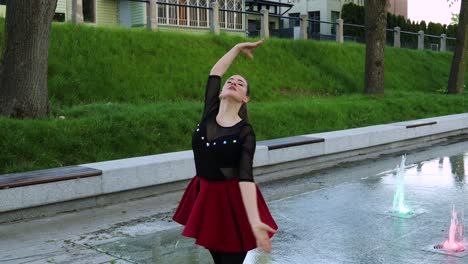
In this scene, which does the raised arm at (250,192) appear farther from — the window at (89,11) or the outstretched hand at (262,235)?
the window at (89,11)

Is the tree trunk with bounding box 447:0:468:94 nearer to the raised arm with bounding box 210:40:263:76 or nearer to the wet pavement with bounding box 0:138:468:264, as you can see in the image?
the wet pavement with bounding box 0:138:468:264

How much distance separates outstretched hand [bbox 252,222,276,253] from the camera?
313 centimetres

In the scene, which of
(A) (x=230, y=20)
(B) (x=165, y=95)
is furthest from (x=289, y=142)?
(A) (x=230, y=20)

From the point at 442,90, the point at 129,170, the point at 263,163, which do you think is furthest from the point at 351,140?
the point at 442,90

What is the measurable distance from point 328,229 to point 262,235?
3.62 m

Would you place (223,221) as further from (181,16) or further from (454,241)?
(181,16)

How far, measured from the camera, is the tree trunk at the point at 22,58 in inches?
401

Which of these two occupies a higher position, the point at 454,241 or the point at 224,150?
the point at 224,150

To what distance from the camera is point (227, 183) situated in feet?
11.2

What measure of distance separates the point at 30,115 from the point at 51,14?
195cm

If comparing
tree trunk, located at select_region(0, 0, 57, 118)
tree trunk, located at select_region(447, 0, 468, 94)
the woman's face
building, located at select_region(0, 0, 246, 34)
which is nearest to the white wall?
building, located at select_region(0, 0, 246, 34)

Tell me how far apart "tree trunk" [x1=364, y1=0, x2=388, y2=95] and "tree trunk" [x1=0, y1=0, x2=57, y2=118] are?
13.1m

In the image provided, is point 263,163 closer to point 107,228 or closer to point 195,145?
point 107,228

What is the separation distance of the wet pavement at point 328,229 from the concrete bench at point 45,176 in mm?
580
